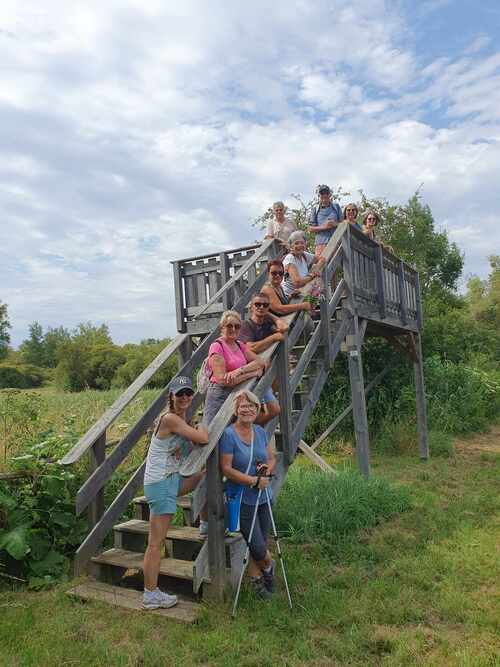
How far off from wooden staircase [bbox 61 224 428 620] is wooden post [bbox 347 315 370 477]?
1cm

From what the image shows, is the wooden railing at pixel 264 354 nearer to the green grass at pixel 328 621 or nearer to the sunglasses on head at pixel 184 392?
the sunglasses on head at pixel 184 392

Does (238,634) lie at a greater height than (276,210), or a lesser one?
lesser

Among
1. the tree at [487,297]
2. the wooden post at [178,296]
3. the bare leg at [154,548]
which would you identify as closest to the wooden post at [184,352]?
the wooden post at [178,296]

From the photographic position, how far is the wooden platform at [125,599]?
365 cm

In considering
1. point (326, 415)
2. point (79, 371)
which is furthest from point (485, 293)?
point (326, 415)

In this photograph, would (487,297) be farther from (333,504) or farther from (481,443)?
(333,504)

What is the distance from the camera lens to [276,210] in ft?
24.3

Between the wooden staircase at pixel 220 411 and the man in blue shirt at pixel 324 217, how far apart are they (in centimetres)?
32

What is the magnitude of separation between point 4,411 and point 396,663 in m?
5.06

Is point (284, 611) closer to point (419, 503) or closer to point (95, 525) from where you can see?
point (95, 525)

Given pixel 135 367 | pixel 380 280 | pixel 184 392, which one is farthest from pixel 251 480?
pixel 135 367

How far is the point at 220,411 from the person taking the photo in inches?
160

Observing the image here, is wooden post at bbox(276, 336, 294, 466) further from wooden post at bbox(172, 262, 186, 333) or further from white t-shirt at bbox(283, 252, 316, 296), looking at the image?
wooden post at bbox(172, 262, 186, 333)

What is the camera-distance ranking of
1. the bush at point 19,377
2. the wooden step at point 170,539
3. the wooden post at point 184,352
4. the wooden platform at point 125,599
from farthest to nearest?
the bush at point 19,377 → the wooden post at point 184,352 → the wooden step at point 170,539 → the wooden platform at point 125,599
